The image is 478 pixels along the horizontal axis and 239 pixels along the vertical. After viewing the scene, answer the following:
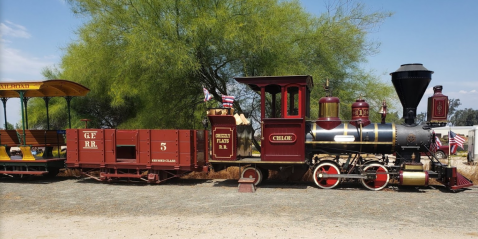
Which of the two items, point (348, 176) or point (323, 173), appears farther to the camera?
point (323, 173)

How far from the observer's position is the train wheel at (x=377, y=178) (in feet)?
29.3

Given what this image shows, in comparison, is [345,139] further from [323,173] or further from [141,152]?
[141,152]

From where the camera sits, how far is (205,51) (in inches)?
496

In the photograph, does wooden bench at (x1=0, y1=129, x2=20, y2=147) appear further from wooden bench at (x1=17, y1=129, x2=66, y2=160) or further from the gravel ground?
the gravel ground

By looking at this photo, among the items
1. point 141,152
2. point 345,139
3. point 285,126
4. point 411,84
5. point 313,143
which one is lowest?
point 141,152

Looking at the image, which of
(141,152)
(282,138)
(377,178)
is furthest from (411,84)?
(141,152)

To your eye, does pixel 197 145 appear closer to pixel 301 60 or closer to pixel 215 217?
pixel 215 217

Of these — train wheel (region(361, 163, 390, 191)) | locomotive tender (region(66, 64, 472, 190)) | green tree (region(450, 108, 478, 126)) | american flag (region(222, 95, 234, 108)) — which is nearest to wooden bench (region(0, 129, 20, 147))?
locomotive tender (region(66, 64, 472, 190))

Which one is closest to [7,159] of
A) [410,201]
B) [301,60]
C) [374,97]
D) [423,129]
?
[301,60]

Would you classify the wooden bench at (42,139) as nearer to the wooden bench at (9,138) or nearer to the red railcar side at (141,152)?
the wooden bench at (9,138)

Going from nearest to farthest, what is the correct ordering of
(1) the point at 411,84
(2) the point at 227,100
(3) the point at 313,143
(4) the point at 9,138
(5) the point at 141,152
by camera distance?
1. (1) the point at 411,84
2. (3) the point at 313,143
3. (2) the point at 227,100
4. (5) the point at 141,152
5. (4) the point at 9,138

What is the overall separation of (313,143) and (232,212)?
11.9 ft

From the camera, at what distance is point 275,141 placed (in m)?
9.22

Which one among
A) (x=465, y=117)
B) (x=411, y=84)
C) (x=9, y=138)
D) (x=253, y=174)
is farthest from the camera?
(x=465, y=117)
